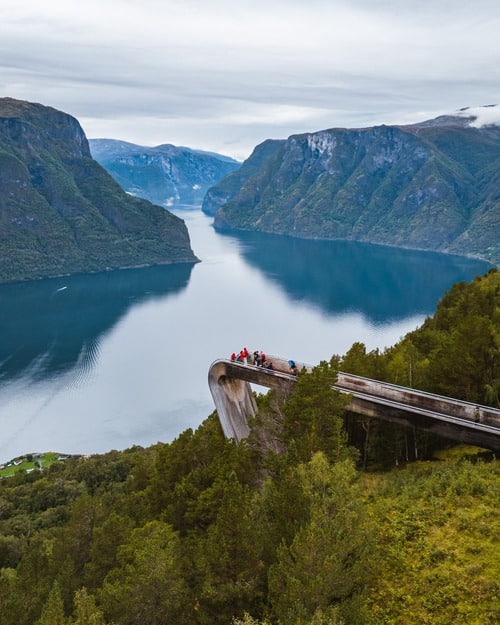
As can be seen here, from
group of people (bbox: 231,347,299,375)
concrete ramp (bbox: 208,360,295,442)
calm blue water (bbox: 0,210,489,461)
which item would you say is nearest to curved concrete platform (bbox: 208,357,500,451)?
concrete ramp (bbox: 208,360,295,442)

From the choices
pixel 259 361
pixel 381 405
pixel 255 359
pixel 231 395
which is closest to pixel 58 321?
pixel 231 395

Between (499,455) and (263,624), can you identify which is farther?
(499,455)

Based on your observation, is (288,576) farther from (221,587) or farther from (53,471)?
(53,471)

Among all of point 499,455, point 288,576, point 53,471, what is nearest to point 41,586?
point 288,576

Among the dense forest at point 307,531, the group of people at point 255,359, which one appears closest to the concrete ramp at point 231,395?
the group of people at point 255,359

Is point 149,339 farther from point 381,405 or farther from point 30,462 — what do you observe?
point 381,405

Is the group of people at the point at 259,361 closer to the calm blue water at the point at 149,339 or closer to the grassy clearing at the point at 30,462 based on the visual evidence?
the grassy clearing at the point at 30,462
